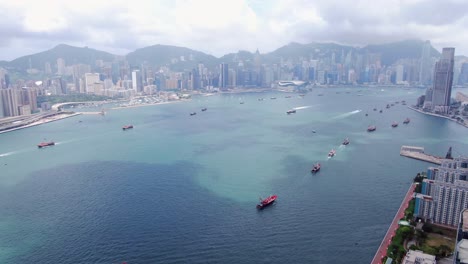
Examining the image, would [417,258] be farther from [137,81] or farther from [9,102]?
[137,81]

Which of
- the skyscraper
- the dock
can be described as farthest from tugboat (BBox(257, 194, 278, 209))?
the skyscraper

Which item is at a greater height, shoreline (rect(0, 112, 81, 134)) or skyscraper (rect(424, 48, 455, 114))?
skyscraper (rect(424, 48, 455, 114))

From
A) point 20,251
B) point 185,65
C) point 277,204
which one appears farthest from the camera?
point 185,65

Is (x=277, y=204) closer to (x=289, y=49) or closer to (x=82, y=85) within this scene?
(x=82, y=85)

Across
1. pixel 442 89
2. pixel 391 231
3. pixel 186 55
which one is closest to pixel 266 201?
pixel 391 231

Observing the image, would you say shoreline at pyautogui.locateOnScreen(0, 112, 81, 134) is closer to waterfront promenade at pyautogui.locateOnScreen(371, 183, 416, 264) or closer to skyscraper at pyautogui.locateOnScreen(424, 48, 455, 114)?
waterfront promenade at pyautogui.locateOnScreen(371, 183, 416, 264)

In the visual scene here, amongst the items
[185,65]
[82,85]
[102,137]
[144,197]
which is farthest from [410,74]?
[144,197]

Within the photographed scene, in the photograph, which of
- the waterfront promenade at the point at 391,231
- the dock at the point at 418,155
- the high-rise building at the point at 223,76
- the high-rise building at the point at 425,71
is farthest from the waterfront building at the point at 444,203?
the high-rise building at the point at 425,71
